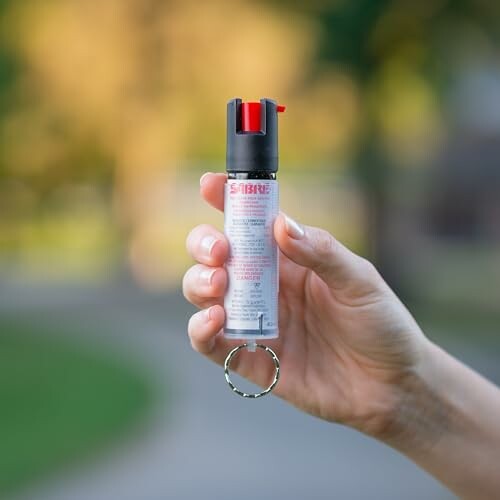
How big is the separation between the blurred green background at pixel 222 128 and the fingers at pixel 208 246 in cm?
911

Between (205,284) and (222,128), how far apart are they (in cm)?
2622

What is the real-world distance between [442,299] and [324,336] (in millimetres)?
18957

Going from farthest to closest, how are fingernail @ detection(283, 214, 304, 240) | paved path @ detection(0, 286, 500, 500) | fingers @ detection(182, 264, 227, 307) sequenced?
paved path @ detection(0, 286, 500, 500)
fingers @ detection(182, 264, 227, 307)
fingernail @ detection(283, 214, 304, 240)

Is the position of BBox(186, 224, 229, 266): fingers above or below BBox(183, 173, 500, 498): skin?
above

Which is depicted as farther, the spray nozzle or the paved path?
the paved path

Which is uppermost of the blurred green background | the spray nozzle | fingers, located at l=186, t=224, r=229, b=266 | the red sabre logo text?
the blurred green background

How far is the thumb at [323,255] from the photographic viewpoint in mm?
2398

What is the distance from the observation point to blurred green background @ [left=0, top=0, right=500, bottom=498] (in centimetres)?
1961

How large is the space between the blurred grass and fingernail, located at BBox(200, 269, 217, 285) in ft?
19.1

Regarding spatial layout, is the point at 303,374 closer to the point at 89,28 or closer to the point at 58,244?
the point at 89,28

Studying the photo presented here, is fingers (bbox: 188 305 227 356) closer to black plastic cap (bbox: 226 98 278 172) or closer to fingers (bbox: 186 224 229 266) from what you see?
fingers (bbox: 186 224 229 266)

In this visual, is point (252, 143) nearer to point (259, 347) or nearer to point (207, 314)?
point (207, 314)

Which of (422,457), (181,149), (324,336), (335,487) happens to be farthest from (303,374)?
(181,149)

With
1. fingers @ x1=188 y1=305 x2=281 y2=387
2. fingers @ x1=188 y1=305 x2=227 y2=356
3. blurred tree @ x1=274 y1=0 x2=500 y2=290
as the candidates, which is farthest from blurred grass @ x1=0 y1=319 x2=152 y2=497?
blurred tree @ x1=274 y1=0 x2=500 y2=290
